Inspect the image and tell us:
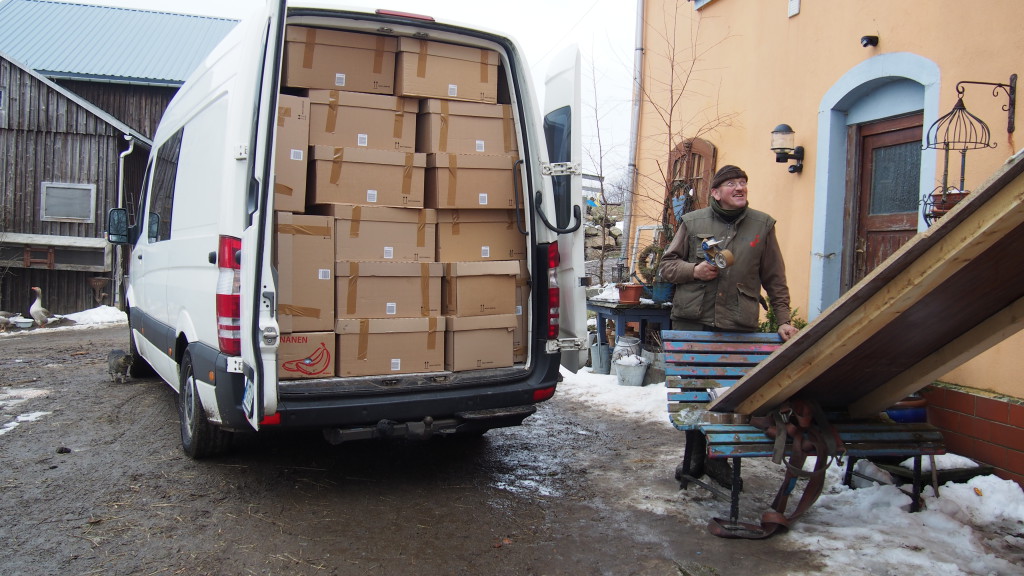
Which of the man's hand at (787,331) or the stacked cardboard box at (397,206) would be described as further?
the stacked cardboard box at (397,206)

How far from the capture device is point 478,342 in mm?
Result: 4199

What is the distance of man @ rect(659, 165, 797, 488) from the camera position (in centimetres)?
383

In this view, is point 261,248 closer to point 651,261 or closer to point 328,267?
point 328,267

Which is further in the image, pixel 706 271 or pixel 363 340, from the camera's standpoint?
pixel 363 340

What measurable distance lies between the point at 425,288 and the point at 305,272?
0.67m

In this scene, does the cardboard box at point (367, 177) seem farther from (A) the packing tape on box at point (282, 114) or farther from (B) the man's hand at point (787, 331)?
(B) the man's hand at point (787, 331)

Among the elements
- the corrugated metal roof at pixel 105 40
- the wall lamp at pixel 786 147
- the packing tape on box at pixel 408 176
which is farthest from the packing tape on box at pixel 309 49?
the corrugated metal roof at pixel 105 40

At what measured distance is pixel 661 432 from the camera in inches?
206

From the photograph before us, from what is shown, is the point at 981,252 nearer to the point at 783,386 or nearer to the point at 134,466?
the point at 783,386

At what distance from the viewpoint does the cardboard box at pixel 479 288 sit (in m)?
4.17

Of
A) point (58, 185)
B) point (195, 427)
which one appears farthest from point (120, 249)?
point (195, 427)

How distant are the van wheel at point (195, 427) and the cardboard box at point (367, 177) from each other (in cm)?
128

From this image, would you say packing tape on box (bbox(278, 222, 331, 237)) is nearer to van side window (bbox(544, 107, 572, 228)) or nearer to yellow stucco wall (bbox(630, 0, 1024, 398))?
van side window (bbox(544, 107, 572, 228))

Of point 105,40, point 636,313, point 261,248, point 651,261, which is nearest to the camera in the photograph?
point 261,248
